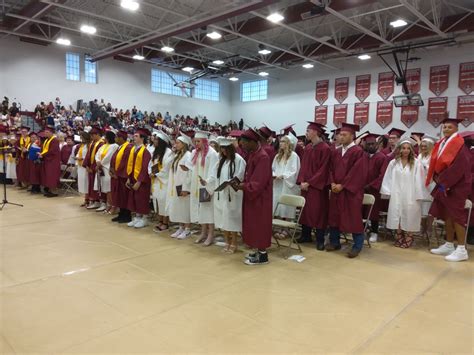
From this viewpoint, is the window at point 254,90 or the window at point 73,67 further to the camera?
the window at point 254,90

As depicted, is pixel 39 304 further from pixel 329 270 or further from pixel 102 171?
pixel 102 171

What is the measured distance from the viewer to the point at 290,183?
646cm

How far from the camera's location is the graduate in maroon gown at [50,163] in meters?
10.2

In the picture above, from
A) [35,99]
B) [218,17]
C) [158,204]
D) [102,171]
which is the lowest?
[158,204]

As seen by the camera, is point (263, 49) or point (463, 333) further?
point (263, 49)

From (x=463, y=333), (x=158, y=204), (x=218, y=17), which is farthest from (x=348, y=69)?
(x=463, y=333)

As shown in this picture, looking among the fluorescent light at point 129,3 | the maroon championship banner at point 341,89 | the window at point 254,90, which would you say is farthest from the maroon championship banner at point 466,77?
the fluorescent light at point 129,3

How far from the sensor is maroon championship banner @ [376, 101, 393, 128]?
719 inches

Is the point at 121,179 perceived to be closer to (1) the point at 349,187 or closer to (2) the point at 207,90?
(1) the point at 349,187

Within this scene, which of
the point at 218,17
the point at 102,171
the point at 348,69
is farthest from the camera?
the point at 348,69

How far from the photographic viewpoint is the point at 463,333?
3.13 meters

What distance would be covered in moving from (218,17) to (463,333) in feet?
37.6

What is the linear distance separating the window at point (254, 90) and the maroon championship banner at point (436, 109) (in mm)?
10484

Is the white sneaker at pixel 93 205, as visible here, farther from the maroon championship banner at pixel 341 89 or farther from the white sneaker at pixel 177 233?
the maroon championship banner at pixel 341 89
